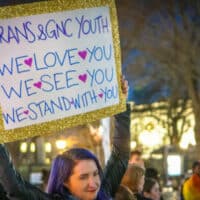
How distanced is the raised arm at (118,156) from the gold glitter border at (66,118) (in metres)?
0.09

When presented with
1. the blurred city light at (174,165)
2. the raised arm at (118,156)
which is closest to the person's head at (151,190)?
the raised arm at (118,156)

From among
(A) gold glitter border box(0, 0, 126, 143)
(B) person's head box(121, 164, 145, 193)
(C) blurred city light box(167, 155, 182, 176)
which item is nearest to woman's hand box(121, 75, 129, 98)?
(A) gold glitter border box(0, 0, 126, 143)

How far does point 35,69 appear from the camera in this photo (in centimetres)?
374

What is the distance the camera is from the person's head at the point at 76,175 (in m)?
3.49

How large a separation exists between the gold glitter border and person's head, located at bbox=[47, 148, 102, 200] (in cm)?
22

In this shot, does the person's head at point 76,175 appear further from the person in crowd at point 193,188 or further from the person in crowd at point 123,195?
the person in crowd at point 193,188

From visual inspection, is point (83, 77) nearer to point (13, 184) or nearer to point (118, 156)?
point (118, 156)

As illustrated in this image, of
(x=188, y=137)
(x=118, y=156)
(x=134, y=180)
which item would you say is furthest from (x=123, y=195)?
(x=188, y=137)

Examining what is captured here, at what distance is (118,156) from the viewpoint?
4125 millimetres

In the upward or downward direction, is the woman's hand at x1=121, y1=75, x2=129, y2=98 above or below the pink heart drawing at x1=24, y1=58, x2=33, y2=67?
below

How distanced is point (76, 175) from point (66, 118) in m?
0.43

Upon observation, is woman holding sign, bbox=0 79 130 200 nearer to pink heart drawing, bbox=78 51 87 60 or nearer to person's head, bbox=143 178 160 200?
pink heart drawing, bbox=78 51 87 60

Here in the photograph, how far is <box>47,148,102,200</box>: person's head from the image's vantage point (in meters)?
3.49

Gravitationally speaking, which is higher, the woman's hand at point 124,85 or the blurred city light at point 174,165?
the woman's hand at point 124,85
